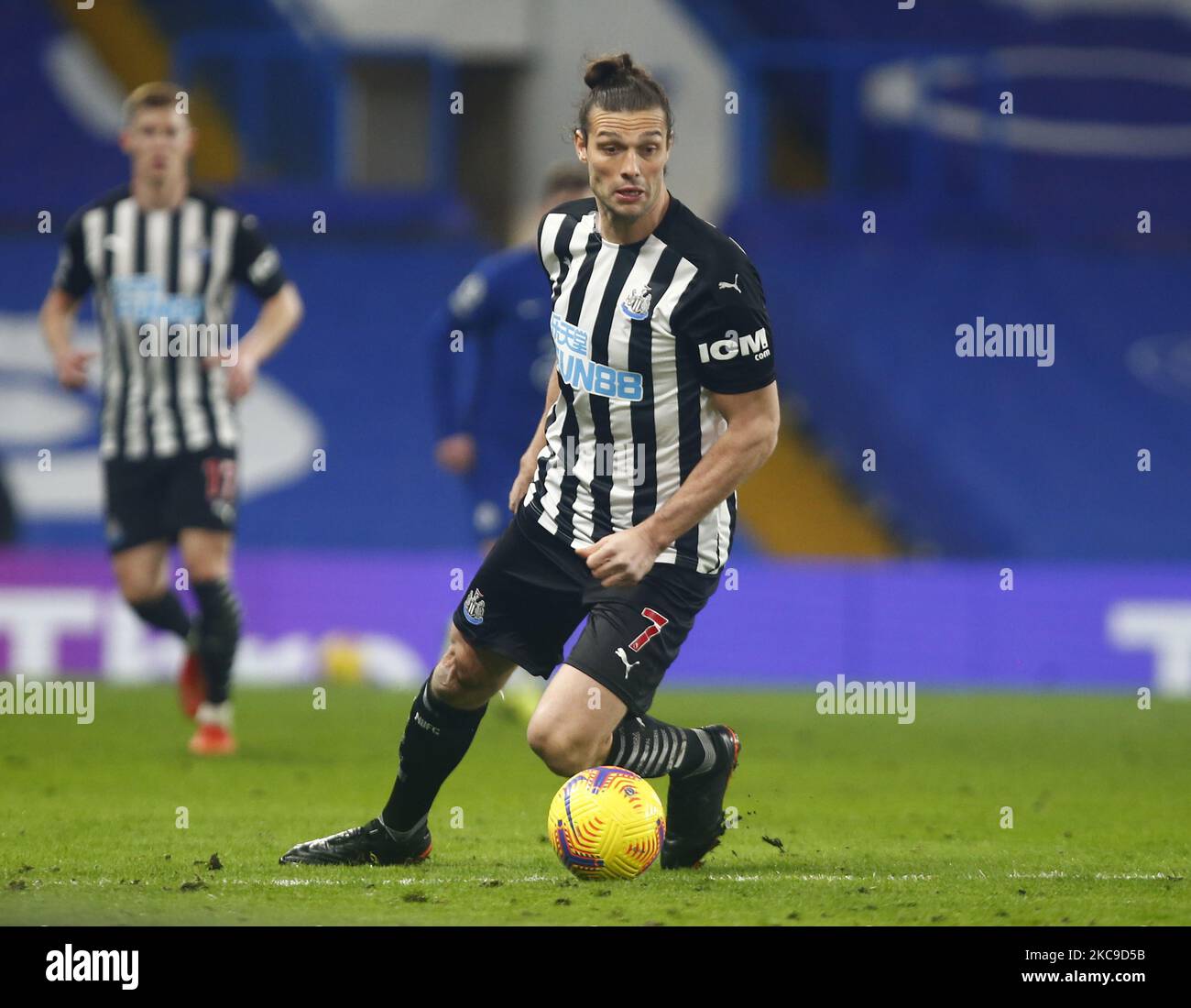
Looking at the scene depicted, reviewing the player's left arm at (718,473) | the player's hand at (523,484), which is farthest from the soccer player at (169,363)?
the player's left arm at (718,473)

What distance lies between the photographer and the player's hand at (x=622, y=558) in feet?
17.5

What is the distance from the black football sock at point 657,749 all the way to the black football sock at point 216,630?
347cm

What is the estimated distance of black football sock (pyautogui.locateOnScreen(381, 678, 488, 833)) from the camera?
5.77 metres

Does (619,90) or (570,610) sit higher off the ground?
(619,90)

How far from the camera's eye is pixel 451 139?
68.6ft

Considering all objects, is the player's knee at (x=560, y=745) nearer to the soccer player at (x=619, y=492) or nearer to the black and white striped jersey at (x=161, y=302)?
the soccer player at (x=619, y=492)

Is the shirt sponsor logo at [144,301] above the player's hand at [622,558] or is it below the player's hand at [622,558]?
above

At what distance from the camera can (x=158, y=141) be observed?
8922 millimetres

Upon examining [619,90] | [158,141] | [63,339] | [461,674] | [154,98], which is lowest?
[461,674]

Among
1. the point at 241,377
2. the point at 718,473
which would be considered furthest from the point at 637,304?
the point at 241,377

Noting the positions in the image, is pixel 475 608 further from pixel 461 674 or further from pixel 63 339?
pixel 63 339

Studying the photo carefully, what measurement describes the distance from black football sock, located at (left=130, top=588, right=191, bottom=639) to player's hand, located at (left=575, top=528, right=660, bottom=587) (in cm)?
411

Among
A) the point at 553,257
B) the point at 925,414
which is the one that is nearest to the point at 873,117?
the point at 925,414

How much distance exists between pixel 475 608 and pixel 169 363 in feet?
12.4
